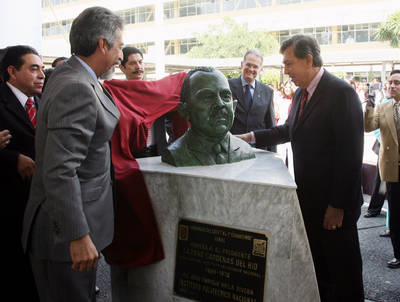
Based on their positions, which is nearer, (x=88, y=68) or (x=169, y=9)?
(x=88, y=68)

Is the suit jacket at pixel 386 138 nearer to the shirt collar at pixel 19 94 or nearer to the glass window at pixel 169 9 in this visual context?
the shirt collar at pixel 19 94

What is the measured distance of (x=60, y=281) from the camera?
1870mm

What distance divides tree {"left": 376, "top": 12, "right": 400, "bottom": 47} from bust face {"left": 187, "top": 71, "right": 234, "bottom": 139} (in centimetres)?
2757

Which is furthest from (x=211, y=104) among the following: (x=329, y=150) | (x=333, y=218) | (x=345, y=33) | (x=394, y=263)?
(x=345, y=33)

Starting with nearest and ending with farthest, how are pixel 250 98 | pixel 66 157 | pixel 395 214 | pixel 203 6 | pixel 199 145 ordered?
pixel 66 157, pixel 199 145, pixel 395 214, pixel 250 98, pixel 203 6

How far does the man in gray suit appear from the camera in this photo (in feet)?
5.34

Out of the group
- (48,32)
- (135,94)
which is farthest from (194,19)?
(135,94)

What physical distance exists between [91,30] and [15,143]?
49.9 inches

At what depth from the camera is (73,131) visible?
1.64m

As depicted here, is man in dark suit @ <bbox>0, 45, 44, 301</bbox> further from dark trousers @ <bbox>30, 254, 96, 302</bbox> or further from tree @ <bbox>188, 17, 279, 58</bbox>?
tree @ <bbox>188, 17, 279, 58</bbox>

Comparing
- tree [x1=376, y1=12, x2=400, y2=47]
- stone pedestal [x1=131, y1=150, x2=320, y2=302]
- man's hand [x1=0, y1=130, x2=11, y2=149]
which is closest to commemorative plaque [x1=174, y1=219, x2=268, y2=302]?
stone pedestal [x1=131, y1=150, x2=320, y2=302]

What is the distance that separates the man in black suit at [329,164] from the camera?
256 cm

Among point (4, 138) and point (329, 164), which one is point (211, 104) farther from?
point (4, 138)

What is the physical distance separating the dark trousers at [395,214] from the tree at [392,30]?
2592cm
